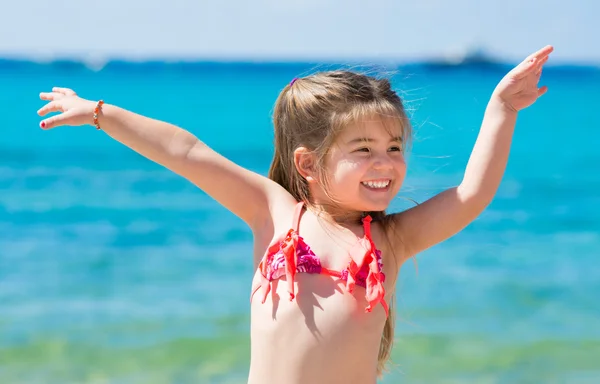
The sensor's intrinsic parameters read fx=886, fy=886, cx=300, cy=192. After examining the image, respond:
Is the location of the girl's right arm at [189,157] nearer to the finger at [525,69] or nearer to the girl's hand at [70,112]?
the girl's hand at [70,112]

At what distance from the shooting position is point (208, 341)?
5.38 metres

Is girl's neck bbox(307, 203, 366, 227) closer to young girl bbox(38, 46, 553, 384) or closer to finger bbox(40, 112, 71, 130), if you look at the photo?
young girl bbox(38, 46, 553, 384)

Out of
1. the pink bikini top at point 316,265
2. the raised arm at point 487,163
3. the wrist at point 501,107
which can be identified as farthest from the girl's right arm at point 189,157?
the wrist at point 501,107

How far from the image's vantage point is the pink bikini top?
2309mm

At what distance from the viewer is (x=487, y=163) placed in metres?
Result: 2.39

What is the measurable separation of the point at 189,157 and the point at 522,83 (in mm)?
930

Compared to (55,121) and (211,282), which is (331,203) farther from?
(211,282)

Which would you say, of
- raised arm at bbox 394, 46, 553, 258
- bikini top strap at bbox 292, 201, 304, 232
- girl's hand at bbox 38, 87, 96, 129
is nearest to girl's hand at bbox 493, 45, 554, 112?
raised arm at bbox 394, 46, 553, 258

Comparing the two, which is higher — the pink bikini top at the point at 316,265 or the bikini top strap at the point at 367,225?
the bikini top strap at the point at 367,225

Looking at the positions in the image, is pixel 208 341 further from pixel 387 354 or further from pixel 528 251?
pixel 528 251

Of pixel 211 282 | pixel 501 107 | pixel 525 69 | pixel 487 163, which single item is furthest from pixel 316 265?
pixel 211 282

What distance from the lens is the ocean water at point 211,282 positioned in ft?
16.7

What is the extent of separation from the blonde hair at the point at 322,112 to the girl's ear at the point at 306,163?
0.06 ft

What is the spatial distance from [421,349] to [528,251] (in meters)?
2.78
